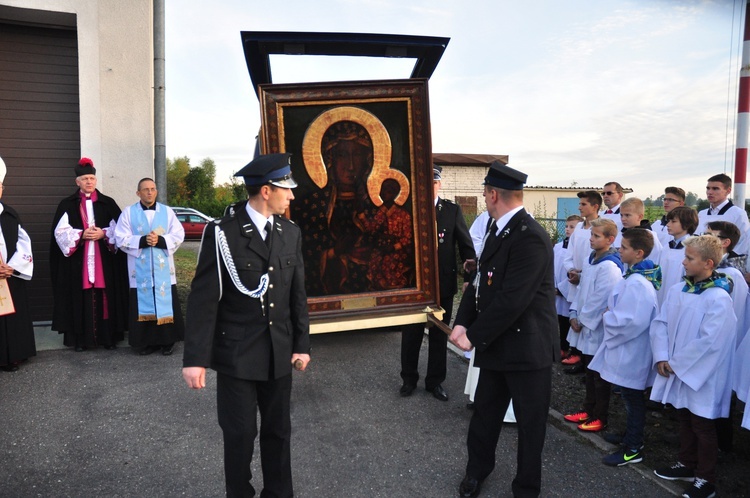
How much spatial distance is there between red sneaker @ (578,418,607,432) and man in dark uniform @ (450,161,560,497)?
1252 millimetres

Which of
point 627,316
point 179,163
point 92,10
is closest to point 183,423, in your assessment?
point 627,316

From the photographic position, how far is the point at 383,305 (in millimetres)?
4527

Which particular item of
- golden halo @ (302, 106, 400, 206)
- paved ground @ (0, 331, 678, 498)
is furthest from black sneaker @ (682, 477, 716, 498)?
golden halo @ (302, 106, 400, 206)

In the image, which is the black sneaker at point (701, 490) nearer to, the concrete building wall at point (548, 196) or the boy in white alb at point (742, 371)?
the boy in white alb at point (742, 371)

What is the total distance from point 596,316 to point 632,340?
Result: 569 mm

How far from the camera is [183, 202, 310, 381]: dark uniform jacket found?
2.73m

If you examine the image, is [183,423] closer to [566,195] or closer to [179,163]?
[566,195]

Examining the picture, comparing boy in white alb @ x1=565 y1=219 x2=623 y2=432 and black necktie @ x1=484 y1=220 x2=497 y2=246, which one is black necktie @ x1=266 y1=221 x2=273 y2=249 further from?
boy in white alb @ x1=565 y1=219 x2=623 y2=432

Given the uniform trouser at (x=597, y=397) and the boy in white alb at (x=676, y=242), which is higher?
the boy in white alb at (x=676, y=242)

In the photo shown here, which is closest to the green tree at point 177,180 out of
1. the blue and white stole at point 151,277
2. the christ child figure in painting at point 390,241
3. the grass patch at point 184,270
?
the grass patch at point 184,270

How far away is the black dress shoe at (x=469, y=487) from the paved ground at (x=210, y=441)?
7 cm

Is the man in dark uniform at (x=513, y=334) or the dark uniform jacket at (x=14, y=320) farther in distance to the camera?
the dark uniform jacket at (x=14, y=320)

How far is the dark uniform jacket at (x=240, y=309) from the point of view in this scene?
2.73m

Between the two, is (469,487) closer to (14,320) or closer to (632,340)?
(632,340)
